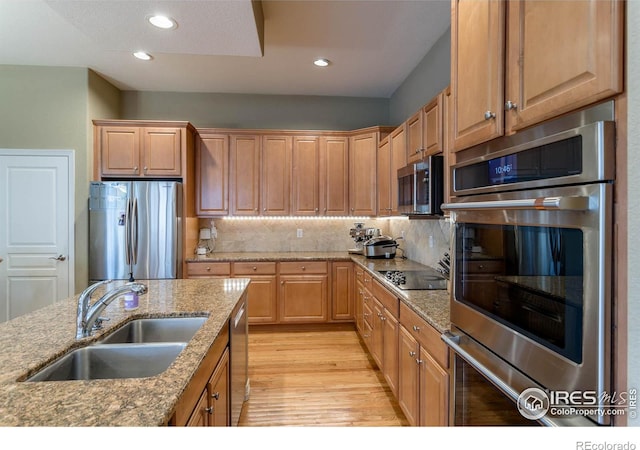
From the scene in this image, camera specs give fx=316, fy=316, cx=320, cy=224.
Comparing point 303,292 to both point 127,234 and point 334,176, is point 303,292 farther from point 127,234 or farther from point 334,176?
point 127,234

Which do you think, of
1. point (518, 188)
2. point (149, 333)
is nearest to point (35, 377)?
point (149, 333)

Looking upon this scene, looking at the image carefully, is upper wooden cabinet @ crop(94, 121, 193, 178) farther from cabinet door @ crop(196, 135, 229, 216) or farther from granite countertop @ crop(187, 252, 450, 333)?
granite countertop @ crop(187, 252, 450, 333)

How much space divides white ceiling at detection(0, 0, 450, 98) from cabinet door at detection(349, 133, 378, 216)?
74cm

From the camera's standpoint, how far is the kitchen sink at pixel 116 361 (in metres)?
1.26

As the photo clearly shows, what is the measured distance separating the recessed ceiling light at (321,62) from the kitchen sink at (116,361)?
10.1 ft

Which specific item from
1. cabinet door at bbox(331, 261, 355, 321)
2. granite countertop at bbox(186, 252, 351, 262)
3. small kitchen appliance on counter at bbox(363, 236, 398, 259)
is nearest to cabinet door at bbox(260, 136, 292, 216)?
granite countertop at bbox(186, 252, 351, 262)

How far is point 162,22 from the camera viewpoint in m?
2.30

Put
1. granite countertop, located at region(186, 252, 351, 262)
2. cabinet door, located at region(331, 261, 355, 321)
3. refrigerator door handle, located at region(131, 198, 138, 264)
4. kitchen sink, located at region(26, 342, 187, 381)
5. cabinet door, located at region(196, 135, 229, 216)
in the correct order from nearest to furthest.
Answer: kitchen sink, located at region(26, 342, 187, 381)
refrigerator door handle, located at region(131, 198, 138, 264)
granite countertop, located at region(186, 252, 351, 262)
cabinet door, located at region(331, 261, 355, 321)
cabinet door, located at region(196, 135, 229, 216)

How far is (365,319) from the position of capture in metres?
3.29

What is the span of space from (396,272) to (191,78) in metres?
3.34

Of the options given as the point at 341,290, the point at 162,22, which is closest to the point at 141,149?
the point at 162,22

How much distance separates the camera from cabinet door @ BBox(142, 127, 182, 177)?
12.3ft

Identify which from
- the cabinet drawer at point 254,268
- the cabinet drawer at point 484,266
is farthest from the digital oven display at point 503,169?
the cabinet drawer at point 254,268

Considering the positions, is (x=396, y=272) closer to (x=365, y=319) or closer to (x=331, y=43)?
(x=365, y=319)
